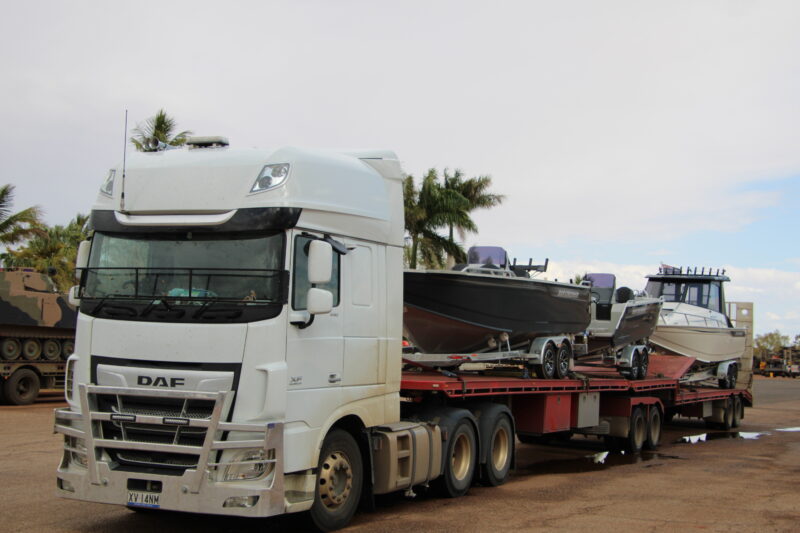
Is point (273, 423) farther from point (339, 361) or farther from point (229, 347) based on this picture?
point (339, 361)

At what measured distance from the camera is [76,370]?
7125 millimetres

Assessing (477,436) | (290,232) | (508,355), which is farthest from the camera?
(508,355)

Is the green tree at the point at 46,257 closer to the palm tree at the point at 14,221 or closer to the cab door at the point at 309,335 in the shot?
the palm tree at the point at 14,221

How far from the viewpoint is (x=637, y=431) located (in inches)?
580

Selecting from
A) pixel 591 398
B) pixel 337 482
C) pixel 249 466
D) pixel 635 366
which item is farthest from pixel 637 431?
pixel 249 466

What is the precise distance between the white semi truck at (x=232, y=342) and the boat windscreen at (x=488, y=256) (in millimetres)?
4261

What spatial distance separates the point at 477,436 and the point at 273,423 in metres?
4.01

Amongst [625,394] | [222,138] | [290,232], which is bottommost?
[625,394]

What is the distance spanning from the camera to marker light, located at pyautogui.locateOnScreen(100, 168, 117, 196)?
7.53m

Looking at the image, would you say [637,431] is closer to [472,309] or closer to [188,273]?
[472,309]

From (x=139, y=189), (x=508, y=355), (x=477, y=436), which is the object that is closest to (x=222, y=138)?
(x=139, y=189)

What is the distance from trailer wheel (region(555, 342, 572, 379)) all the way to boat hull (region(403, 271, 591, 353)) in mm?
398

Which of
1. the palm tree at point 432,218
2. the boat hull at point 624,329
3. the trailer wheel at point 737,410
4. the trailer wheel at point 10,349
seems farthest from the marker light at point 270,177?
the palm tree at point 432,218

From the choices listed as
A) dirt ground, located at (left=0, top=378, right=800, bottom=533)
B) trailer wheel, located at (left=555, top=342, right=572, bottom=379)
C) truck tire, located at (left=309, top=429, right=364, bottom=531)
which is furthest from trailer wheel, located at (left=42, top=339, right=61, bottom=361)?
truck tire, located at (left=309, top=429, right=364, bottom=531)
